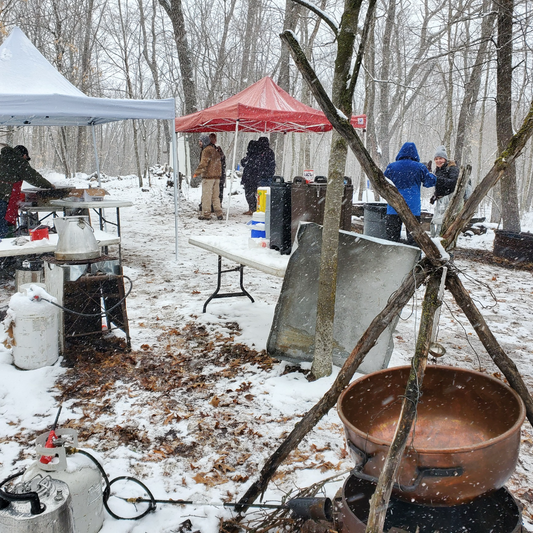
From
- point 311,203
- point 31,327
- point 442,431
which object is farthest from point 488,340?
point 31,327

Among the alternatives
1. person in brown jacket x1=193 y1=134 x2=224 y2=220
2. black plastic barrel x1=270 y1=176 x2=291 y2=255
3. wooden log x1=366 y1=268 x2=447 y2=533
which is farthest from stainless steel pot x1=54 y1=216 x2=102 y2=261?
person in brown jacket x1=193 y1=134 x2=224 y2=220

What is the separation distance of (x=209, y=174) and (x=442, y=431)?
1124 centimetres

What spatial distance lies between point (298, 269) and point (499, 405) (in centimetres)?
215

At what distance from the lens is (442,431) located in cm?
237

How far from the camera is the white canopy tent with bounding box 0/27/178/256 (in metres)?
6.15

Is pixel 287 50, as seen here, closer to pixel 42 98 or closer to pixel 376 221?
pixel 376 221

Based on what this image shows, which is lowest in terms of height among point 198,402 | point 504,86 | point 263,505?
point 198,402

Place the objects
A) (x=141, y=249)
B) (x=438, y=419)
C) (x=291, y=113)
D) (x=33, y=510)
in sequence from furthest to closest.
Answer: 1. (x=291, y=113)
2. (x=141, y=249)
3. (x=438, y=419)
4. (x=33, y=510)

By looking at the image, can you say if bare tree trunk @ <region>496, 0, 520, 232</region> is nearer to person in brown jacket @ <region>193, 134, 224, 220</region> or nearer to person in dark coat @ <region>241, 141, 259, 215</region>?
person in dark coat @ <region>241, 141, 259, 215</region>

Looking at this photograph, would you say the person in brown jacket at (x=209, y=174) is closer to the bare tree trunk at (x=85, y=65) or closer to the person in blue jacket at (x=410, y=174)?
the person in blue jacket at (x=410, y=174)

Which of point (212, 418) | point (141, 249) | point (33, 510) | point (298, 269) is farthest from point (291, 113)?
point (33, 510)

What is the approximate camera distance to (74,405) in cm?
356

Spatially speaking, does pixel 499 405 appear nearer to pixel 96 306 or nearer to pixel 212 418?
pixel 212 418

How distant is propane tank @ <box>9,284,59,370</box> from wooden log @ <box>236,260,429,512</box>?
8.14ft
